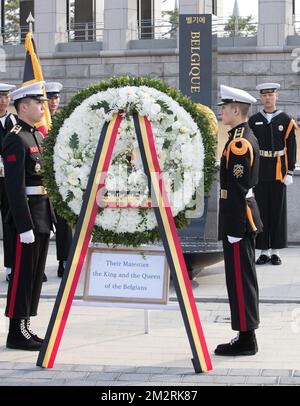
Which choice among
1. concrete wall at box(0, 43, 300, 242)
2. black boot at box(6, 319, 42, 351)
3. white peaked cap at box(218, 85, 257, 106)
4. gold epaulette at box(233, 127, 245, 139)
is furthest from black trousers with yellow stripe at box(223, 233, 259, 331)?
concrete wall at box(0, 43, 300, 242)

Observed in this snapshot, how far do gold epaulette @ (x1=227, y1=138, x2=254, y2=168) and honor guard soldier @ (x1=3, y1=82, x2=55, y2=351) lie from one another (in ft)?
4.49

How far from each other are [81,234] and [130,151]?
66 cm

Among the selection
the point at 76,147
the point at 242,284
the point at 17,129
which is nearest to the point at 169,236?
the point at 242,284

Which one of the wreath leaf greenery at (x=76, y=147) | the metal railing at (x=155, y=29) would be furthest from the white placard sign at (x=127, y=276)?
the metal railing at (x=155, y=29)

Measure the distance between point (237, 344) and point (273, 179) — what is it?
4.75 meters

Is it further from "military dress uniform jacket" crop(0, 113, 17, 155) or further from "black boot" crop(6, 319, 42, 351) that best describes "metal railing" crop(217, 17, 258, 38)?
"black boot" crop(6, 319, 42, 351)

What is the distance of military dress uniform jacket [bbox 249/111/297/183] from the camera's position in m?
12.2

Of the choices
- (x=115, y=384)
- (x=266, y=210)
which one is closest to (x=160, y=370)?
(x=115, y=384)

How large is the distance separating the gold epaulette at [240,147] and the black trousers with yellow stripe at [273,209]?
4.72 metres

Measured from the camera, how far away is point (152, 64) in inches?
1134

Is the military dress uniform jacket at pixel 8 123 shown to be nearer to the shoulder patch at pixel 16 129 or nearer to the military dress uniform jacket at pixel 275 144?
the military dress uniform jacket at pixel 275 144

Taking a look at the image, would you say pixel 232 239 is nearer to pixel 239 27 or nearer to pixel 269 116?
pixel 269 116
